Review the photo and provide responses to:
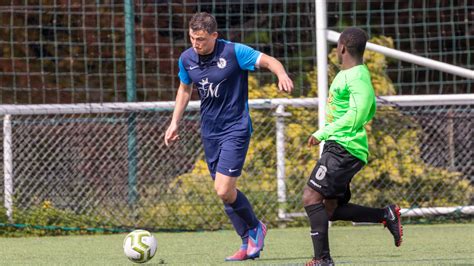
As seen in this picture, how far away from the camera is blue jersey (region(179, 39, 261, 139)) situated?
755cm

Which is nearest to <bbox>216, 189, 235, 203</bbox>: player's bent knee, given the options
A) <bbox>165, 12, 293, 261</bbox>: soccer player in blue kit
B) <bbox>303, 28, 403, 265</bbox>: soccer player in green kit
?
<bbox>165, 12, 293, 261</bbox>: soccer player in blue kit

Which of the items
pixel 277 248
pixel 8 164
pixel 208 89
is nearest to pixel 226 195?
pixel 208 89

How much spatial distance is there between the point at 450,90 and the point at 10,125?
5.83m

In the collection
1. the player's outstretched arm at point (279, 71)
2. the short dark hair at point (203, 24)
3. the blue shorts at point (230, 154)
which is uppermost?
the short dark hair at point (203, 24)

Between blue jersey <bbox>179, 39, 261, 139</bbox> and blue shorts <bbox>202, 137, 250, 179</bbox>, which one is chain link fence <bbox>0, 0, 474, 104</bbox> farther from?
blue shorts <bbox>202, 137, 250, 179</bbox>

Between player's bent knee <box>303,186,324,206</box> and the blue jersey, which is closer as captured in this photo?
player's bent knee <box>303,186,324,206</box>

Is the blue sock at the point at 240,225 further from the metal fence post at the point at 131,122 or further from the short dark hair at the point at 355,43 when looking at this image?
the metal fence post at the point at 131,122

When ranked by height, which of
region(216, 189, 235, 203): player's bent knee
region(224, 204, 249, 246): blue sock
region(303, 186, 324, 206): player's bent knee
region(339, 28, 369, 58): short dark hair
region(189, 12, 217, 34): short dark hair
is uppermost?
region(189, 12, 217, 34): short dark hair

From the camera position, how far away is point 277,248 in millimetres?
8453

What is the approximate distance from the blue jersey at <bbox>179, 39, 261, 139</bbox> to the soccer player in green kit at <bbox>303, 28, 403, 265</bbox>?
105 cm

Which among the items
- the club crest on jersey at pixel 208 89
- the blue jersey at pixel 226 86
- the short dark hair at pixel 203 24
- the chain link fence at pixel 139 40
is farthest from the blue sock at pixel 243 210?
the chain link fence at pixel 139 40

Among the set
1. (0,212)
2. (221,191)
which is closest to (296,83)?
(0,212)

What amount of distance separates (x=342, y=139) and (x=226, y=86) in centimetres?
137

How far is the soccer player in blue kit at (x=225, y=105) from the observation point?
7.52 m
